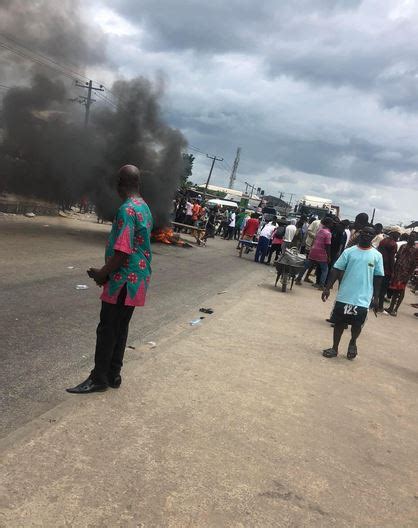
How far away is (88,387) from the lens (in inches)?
143

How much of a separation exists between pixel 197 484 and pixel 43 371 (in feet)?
6.23

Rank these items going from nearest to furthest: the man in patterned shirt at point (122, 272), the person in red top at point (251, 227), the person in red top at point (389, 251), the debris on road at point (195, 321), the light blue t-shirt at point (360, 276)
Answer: the man in patterned shirt at point (122, 272)
the light blue t-shirt at point (360, 276)
the debris on road at point (195, 321)
the person in red top at point (389, 251)
the person in red top at point (251, 227)

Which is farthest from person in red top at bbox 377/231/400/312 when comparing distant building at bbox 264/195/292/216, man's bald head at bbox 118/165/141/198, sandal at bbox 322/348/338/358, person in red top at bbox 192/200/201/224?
distant building at bbox 264/195/292/216

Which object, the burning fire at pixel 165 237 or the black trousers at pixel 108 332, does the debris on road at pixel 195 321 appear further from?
the burning fire at pixel 165 237

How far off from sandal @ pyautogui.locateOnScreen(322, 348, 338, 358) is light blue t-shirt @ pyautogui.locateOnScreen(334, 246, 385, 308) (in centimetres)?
61

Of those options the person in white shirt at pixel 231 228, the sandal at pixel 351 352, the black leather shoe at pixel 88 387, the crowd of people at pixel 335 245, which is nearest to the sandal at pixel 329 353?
the sandal at pixel 351 352

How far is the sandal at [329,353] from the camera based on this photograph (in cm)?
577

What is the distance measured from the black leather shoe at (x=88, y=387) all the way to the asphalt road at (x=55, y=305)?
97mm

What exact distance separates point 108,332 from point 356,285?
3292mm

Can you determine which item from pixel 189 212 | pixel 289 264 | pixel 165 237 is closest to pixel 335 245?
pixel 289 264

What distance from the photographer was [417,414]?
4457 millimetres

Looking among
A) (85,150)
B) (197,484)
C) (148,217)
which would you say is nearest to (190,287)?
(148,217)

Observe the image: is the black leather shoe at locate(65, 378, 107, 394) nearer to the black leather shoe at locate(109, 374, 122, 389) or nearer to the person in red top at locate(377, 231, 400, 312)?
the black leather shoe at locate(109, 374, 122, 389)

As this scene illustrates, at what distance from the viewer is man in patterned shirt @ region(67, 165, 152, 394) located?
341 centimetres
